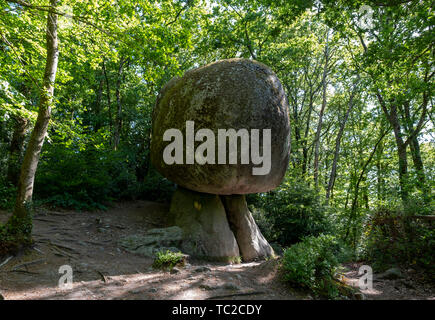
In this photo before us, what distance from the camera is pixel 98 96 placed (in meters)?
14.7

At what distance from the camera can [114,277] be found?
3.97 m

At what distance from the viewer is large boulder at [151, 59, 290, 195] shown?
227 inches

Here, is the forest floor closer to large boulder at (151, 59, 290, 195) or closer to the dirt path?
the dirt path

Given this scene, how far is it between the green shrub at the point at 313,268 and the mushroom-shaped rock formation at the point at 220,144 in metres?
2.18

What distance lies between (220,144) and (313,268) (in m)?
3.09

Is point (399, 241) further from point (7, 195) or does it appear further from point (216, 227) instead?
point (7, 195)

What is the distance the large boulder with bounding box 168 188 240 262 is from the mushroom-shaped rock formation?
22 mm

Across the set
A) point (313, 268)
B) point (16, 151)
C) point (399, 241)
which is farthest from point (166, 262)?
point (16, 151)

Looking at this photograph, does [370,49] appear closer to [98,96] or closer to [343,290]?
[343,290]

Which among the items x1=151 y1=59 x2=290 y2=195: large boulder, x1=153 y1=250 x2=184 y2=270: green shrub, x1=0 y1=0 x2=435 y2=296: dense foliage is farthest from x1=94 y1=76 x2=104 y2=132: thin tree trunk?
x1=153 y1=250 x2=184 y2=270: green shrub

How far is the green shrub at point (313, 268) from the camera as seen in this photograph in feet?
12.1

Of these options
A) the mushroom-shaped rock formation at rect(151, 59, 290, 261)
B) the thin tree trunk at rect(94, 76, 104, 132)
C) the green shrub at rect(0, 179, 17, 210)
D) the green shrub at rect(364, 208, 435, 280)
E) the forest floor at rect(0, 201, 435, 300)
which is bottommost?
the forest floor at rect(0, 201, 435, 300)

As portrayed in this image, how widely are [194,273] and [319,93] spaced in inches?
694
